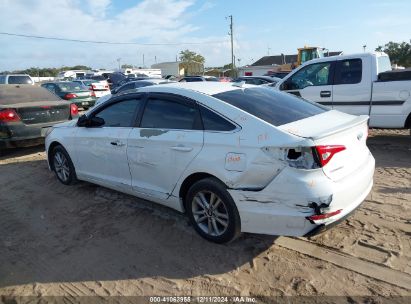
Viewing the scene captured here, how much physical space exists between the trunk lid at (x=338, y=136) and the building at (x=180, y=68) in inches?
2434

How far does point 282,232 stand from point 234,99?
1.44 meters

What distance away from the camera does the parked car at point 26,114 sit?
24.7ft

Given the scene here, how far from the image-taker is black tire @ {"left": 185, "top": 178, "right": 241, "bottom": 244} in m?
3.57

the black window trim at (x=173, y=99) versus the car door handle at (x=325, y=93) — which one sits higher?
the black window trim at (x=173, y=99)

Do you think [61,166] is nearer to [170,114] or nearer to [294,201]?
[170,114]

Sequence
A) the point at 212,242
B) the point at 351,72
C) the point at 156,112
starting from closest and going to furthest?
1. the point at 212,242
2. the point at 156,112
3. the point at 351,72

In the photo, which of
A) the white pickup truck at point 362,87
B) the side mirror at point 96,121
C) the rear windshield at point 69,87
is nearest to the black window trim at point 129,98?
the side mirror at point 96,121

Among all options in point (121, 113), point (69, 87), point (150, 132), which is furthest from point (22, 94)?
point (69, 87)

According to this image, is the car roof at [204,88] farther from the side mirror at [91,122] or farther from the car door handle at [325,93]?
the car door handle at [325,93]

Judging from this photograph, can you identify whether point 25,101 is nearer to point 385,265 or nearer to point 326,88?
point 326,88

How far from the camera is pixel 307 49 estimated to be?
27.8 metres

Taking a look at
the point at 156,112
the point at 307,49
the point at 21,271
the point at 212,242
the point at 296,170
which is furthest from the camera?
the point at 307,49

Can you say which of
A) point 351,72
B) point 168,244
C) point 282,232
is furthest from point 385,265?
point 351,72

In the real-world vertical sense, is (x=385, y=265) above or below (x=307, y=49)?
below
